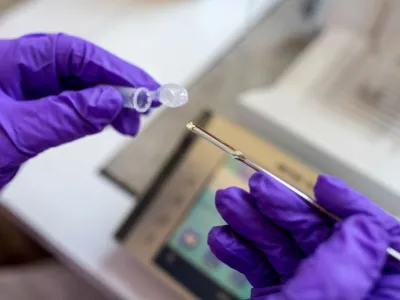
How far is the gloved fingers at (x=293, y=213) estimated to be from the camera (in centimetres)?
51

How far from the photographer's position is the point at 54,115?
1.87ft

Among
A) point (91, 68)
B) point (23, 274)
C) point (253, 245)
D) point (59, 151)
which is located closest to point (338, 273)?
point (253, 245)

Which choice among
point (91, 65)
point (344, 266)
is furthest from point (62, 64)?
point (344, 266)

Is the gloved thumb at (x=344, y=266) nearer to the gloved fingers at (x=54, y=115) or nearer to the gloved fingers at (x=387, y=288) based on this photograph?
the gloved fingers at (x=387, y=288)

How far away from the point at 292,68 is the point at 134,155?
27 cm

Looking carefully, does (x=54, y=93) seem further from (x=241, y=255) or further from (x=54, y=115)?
(x=241, y=255)

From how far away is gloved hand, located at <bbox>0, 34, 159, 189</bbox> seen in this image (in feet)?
1.88

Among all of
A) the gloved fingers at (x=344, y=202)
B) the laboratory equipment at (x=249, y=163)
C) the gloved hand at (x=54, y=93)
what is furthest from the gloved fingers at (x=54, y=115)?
the gloved fingers at (x=344, y=202)

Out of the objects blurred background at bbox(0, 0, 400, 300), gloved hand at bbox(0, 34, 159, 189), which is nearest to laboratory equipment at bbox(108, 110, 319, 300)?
blurred background at bbox(0, 0, 400, 300)

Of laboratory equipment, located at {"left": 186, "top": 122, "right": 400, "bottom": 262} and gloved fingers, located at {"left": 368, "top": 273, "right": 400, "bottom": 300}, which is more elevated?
laboratory equipment, located at {"left": 186, "top": 122, "right": 400, "bottom": 262}

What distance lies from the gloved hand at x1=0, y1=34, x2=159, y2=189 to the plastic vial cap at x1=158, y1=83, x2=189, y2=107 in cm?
5

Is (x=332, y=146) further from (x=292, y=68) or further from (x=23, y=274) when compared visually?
(x=23, y=274)

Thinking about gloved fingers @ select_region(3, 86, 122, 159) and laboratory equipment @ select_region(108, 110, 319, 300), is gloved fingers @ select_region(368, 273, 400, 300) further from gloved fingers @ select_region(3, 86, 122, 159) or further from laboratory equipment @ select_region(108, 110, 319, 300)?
gloved fingers @ select_region(3, 86, 122, 159)

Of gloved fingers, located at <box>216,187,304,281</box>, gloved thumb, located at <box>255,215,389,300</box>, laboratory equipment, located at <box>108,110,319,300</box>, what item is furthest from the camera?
laboratory equipment, located at <box>108,110,319,300</box>
